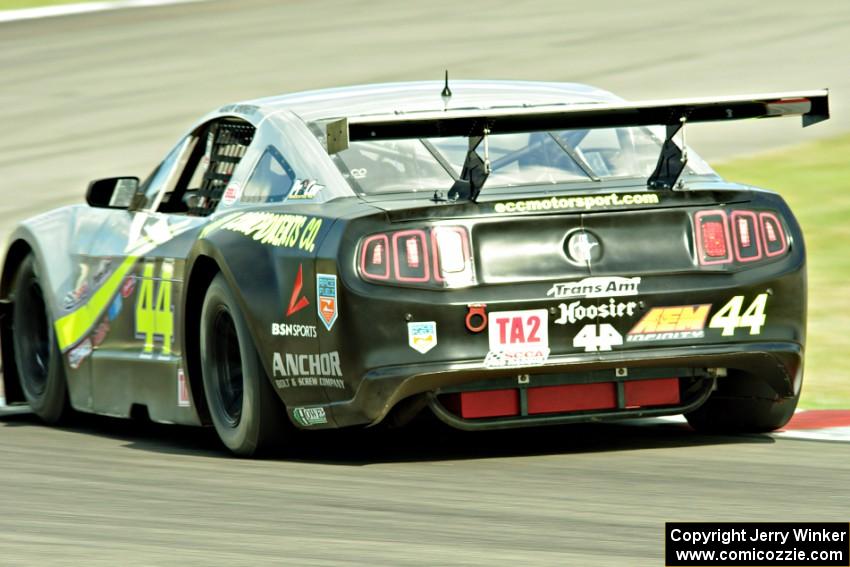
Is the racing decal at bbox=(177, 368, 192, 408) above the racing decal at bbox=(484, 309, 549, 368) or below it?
below

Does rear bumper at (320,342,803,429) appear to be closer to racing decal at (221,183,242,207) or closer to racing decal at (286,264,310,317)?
racing decal at (286,264,310,317)

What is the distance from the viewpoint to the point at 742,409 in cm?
696

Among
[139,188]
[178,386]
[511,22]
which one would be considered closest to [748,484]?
[178,386]

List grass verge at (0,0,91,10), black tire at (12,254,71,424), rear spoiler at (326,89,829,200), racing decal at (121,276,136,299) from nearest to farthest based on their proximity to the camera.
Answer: rear spoiler at (326,89,829,200) < racing decal at (121,276,136,299) < black tire at (12,254,71,424) < grass verge at (0,0,91,10)

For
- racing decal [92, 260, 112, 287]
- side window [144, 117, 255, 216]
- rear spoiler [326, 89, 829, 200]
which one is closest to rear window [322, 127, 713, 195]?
rear spoiler [326, 89, 829, 200]

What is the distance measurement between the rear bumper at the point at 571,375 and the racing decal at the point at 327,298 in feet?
0.76

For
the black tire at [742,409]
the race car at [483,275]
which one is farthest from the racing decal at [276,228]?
the black tire at [742,409]

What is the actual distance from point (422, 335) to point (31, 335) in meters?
3.37

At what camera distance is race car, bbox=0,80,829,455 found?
5.97 meters

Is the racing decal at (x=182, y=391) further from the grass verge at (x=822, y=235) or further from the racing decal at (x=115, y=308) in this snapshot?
the grass verge at (x=822, y=235)

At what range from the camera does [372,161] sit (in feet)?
21.6

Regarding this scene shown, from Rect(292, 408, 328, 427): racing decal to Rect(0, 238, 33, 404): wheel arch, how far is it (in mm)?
2861

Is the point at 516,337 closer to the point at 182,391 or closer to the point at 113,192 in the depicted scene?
the point at 182,391

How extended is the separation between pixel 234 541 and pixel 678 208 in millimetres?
2136
